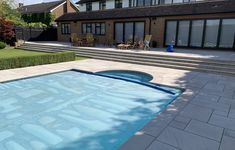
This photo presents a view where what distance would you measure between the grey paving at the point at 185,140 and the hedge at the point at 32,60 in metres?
8.94

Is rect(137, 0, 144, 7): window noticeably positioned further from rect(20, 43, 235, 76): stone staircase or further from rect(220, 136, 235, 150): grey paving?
rect(220, 136, 235, 150): grey paving

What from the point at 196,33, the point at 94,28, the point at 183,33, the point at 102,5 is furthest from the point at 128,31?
the point at 102,5

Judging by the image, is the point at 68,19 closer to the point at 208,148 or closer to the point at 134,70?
the point at 134,70

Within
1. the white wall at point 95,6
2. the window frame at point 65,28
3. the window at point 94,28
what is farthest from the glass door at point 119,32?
the window frame at point 65,28

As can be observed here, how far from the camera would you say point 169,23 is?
1468cm

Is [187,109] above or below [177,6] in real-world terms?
below

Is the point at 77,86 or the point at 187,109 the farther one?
the point at 77,86

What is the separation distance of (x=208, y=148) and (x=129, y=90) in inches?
161

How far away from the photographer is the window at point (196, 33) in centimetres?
1348

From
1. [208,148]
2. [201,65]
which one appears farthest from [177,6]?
[208,148]

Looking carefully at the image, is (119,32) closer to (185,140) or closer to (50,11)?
(185,140)

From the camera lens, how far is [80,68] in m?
10.1

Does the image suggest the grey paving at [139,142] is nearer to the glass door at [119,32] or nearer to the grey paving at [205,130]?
the grey paving at [205,130]

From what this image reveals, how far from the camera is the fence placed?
20344 millimetres
